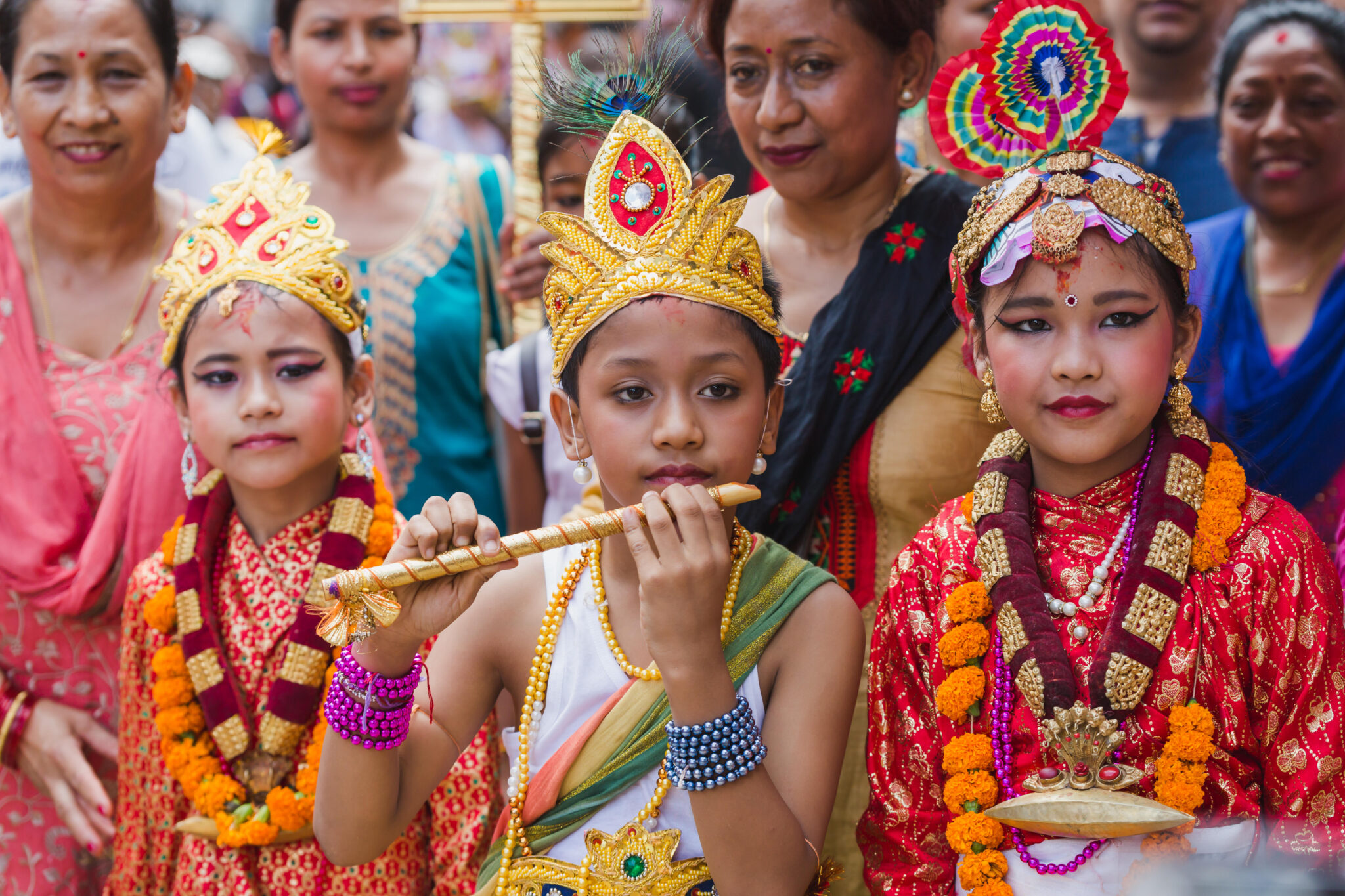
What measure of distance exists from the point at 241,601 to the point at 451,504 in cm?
104

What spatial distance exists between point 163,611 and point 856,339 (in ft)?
5.77

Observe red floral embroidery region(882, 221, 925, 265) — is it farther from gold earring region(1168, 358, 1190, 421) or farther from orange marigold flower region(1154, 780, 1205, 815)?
orange marigold flower region(1154, 780, 1205, 815)

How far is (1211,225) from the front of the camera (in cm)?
397

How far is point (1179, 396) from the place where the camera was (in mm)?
2393

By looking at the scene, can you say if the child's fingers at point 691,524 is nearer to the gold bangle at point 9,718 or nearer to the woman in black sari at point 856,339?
the woman in black sari at point 856,339

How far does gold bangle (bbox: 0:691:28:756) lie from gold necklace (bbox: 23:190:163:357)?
979 millimetres

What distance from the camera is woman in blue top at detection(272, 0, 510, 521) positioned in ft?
13.9

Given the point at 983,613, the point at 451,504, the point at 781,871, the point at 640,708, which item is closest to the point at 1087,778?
the point at 983,613

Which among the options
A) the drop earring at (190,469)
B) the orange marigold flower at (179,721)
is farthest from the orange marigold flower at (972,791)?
the drop earring at (190,469)

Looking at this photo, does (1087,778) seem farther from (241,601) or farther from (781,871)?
(241,601)

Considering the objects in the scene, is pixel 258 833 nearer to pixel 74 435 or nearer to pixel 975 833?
pixel 74 435

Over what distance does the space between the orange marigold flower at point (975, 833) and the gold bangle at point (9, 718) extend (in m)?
2.52

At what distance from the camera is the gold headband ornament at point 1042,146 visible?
2.35 metres

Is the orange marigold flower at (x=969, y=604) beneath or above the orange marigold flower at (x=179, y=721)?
above
